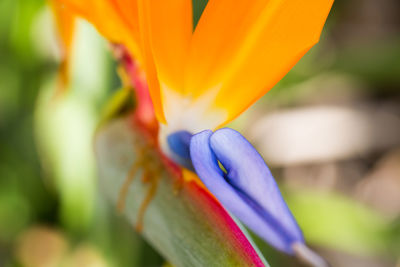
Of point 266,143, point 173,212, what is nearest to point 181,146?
point 173,212

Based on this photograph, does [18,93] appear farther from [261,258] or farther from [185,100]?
[261,258]

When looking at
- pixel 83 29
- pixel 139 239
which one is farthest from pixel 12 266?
pixel 83 29

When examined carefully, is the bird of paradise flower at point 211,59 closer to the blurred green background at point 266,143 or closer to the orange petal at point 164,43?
the orange petal at point 164,43

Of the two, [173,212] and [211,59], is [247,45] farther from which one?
[173,212]

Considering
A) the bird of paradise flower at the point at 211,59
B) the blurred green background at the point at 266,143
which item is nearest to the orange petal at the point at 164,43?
the bird of paradise flower at the point at 211,59

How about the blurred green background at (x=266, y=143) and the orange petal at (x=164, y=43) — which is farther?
the blurred green background at (x=266, y=143)

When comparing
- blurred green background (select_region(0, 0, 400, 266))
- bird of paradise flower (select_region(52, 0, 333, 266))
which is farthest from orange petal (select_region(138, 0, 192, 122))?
blurred green background (select_region(0, 0, 400, 266))

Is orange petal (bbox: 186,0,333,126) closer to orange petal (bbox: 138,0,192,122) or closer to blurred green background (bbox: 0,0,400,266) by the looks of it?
orange petal (bbox: 138,0,192,122)
